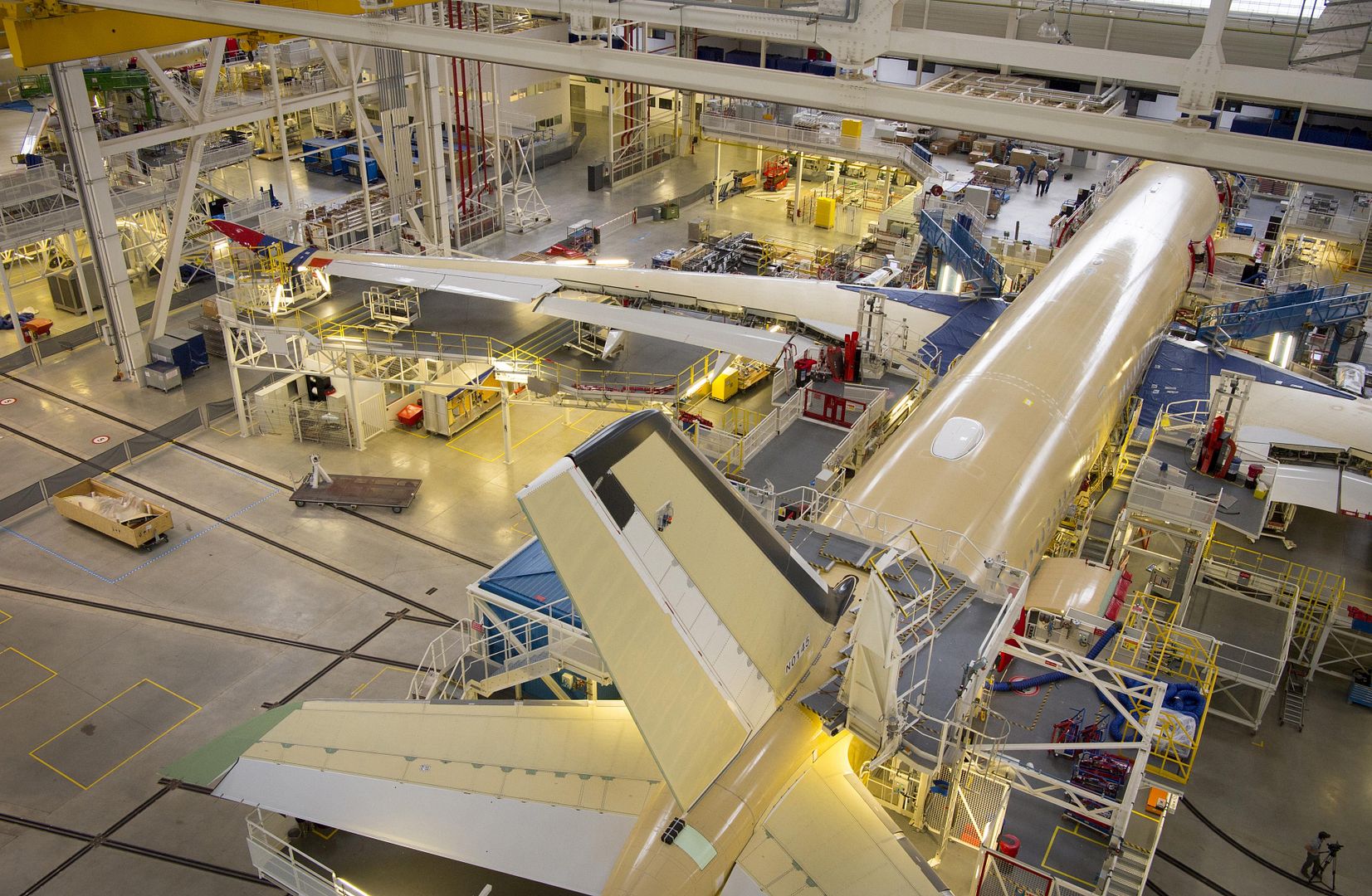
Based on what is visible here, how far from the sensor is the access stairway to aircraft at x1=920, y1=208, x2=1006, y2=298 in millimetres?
36719

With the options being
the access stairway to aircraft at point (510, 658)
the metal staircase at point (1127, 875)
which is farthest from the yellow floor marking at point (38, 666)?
the metal staircase at point (1127, 875)

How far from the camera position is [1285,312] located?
1454 inches

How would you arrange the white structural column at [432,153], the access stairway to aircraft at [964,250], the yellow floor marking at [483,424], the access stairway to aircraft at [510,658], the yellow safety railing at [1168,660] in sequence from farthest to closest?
the white structural column at [432,153] < the access stairway to aircraft at [964,250] < the yellow floor marking at [483,424] < the yellow safety railing at [1168,660] < the access stairway to aircraft at [510,658]

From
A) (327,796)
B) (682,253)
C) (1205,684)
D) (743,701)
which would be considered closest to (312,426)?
(682,253)

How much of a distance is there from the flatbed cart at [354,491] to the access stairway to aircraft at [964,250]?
19.5 m

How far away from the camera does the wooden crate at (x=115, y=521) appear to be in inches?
1178

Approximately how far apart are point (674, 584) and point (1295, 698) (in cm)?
1957

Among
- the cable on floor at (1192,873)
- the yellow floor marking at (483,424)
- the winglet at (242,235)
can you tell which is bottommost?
the cable on floor at (1192,873)

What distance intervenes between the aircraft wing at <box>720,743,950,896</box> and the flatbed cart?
1972 cm

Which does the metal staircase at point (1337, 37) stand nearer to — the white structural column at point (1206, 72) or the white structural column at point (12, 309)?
the white structural column at point (1206, 72)

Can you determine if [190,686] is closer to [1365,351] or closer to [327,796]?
[327,796]

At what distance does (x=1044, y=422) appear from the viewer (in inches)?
957

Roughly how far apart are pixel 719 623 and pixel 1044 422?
12.9 metres

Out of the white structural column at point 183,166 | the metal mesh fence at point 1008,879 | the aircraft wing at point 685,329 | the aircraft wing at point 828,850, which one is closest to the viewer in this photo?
the aircraft wing at point 828,850
